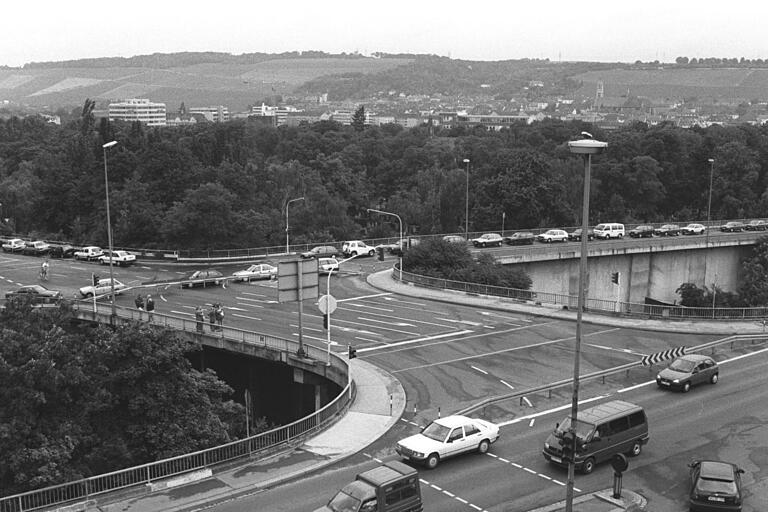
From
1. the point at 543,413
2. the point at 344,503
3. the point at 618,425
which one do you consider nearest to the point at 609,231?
the point at 543,413

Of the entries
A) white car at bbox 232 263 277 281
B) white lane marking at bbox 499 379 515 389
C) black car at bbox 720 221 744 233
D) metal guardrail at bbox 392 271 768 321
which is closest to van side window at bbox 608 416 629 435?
white lane marking at bbox 499 379 515 389

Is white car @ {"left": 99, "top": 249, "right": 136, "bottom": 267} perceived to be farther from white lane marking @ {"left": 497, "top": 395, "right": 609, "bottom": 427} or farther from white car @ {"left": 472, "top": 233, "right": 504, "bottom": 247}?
white lane marking @ {"left": 497, "top": 395, "right": 609, "bottom": 427}

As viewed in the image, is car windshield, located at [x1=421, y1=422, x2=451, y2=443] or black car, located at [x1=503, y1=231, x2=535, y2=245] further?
black car, located at [x1=503, y1=231, x2=535, y2=245]

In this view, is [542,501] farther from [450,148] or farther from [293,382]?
[450,148]

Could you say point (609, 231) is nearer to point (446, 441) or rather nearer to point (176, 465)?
point (446, 441)

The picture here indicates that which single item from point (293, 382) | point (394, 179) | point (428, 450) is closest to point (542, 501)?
point (428, 450)

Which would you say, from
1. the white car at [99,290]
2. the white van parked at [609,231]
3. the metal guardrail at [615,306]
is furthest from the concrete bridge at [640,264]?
the white car at [99,290]
